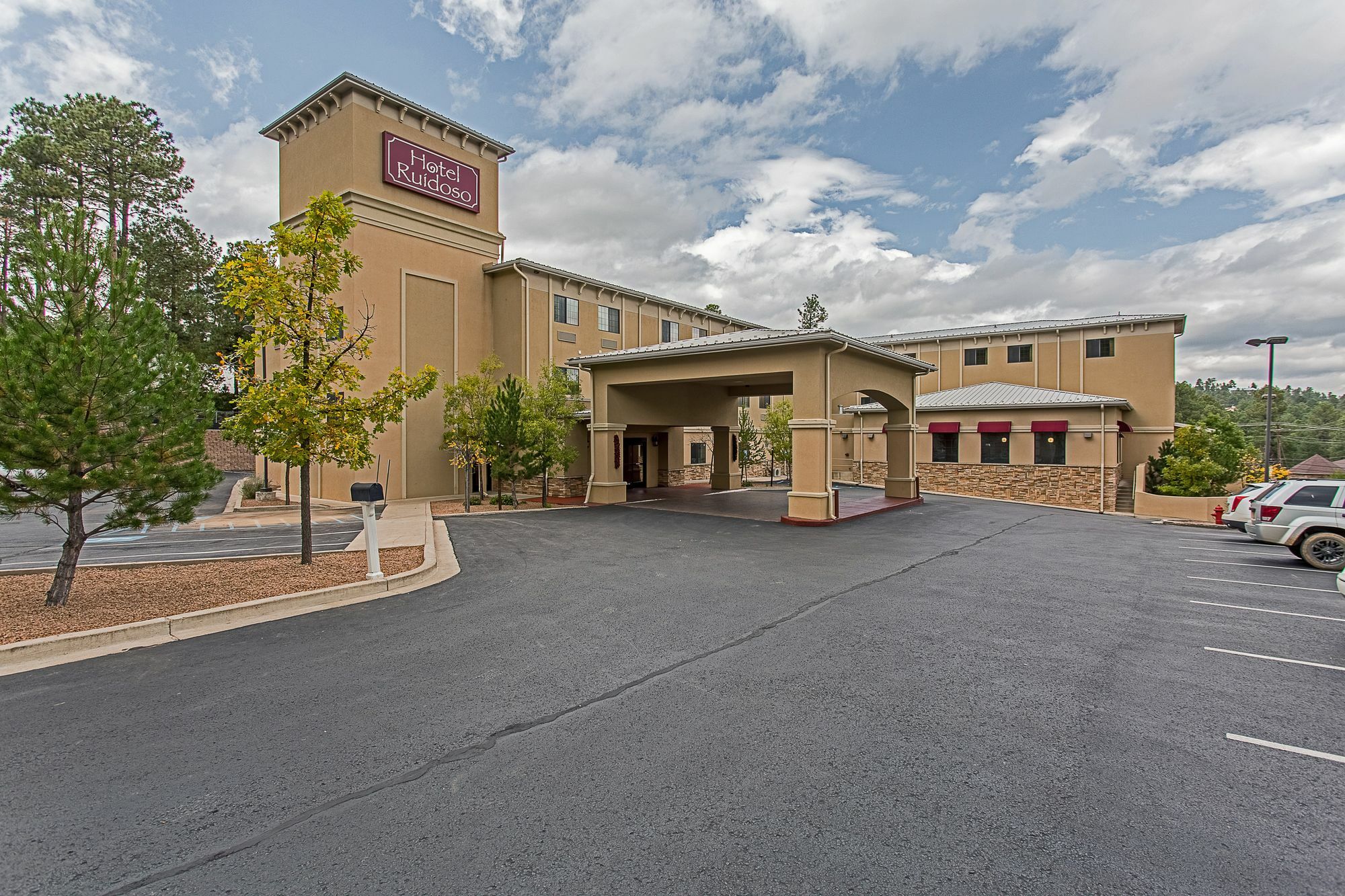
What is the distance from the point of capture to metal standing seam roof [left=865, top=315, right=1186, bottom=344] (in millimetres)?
29500

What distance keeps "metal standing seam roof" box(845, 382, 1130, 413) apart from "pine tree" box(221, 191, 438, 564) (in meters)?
22.0

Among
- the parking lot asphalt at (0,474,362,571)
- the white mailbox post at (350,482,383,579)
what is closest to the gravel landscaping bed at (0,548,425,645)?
the white mailbox post at (350,482,383,579)

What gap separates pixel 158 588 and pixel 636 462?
20472 millimetres

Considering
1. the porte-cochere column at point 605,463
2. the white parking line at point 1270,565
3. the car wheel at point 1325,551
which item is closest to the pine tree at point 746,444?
the porte-cochere column at point 605,463

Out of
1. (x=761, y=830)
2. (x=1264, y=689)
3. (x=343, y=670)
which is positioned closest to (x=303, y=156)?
(x=343, y=670)

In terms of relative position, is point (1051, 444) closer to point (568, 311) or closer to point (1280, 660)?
point (568, 311)

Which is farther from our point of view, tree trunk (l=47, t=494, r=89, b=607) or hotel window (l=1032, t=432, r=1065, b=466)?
hotel window (l=1032, t=432, r=1065, b=466)

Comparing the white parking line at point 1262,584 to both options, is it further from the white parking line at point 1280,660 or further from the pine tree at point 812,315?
the pine tree at point 812,315

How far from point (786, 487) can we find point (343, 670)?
26.1 m

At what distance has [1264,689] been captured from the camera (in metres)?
5.31

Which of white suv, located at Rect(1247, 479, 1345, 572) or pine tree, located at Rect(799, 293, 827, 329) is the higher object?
pine tree, located at Rect(799, 293, 827, 329)

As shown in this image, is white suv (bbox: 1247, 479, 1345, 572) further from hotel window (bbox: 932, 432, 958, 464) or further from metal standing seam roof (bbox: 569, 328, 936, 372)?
hotel window (bbox: 932, 432, 958, 464)

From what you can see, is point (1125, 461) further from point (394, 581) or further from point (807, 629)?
point (394, 581)

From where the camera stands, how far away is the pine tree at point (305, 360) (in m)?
9.12
